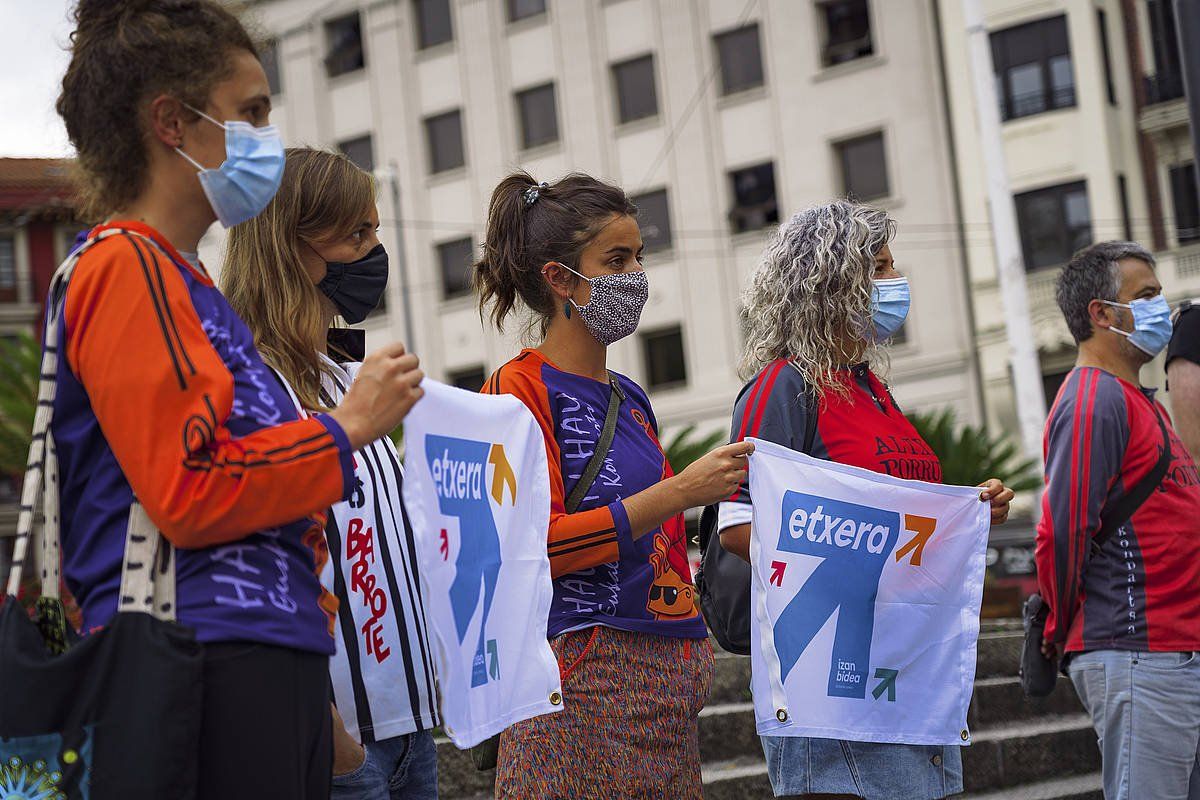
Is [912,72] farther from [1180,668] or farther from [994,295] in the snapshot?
[1180,668]

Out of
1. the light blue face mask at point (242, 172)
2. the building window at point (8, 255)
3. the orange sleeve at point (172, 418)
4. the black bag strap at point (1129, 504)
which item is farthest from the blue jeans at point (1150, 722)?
the building window at point (8, 255)

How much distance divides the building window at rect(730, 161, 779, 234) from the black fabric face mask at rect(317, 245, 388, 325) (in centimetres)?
2770

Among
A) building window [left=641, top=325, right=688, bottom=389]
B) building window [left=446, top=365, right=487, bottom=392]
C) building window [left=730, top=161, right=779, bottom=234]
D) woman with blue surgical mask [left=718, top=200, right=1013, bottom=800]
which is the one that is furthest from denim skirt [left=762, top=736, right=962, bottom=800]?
building window [left=446, top=365, right=487, bottom=392]

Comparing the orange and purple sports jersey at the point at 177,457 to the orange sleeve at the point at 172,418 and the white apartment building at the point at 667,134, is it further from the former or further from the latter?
the white apartment building at the point at 667,134

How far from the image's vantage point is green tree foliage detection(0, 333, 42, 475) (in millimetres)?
13672

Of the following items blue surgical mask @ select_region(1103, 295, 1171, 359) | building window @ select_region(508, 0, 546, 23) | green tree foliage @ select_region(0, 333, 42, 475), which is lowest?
blue surgical mask @ select_region(1103, 295, 1171, 359)

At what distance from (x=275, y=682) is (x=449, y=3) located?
3448 cm

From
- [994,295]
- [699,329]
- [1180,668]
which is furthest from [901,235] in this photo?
[1180,668]

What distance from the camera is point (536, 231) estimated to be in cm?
371

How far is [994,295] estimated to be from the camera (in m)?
28.3

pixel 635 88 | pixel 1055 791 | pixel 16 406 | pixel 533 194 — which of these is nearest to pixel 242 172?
pixel 533 194

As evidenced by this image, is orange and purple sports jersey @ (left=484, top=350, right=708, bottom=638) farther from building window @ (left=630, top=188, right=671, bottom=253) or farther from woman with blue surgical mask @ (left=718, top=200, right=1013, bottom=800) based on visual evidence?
building window @ (left=630, top=188, right=671, bottom=253)

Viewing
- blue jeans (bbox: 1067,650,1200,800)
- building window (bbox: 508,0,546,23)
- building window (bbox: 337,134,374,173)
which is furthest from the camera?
building window (bbox: 337,134,374,173)

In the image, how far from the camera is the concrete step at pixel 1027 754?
21.7 feet
